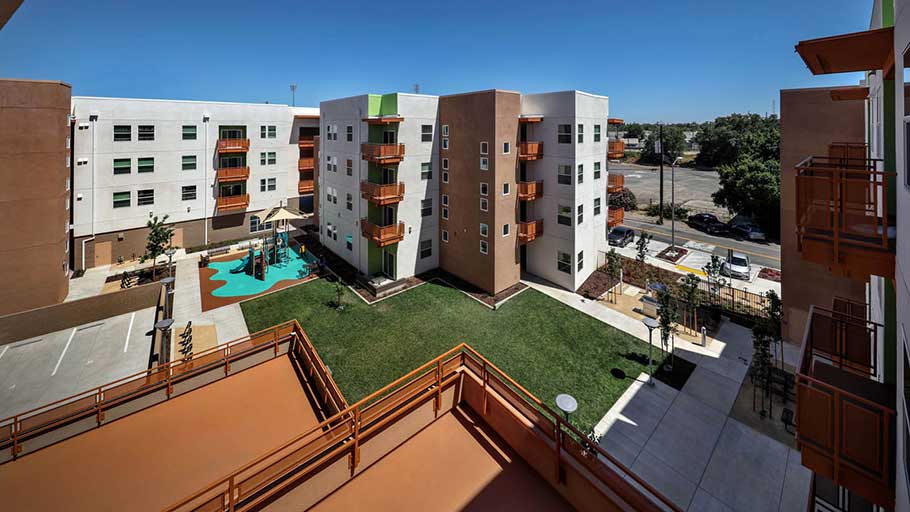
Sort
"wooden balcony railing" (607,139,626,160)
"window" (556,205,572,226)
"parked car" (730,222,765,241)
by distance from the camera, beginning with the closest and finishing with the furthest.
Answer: "window" (556,205,572,226) < "wooden balcony railing" (607,139,626,160) < "parked car" (730,222,765,241)

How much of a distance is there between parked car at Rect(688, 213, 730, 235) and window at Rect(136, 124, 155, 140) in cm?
4950

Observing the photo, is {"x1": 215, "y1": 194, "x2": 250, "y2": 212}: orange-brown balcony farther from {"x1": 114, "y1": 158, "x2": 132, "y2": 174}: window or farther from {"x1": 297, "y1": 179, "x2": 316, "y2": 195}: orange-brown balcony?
{"x1": 114, "y1": 158, "x2": 132, "y2": 174}: window

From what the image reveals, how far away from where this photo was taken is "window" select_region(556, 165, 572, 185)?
22.1m

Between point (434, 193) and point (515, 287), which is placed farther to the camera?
point (434, 193)

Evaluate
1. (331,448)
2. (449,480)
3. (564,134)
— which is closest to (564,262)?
(564,134)

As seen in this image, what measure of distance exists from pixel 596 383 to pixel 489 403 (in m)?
9.74

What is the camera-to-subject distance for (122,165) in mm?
26281

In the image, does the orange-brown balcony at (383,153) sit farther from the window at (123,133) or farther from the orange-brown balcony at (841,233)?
the orange-brown balcony at (841,233)

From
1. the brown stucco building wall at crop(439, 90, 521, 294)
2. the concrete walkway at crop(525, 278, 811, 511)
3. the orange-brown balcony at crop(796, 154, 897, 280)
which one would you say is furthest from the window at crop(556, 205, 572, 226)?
the orange-brown balcony at crop(796, 154, 897, 280)

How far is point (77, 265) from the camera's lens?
81.8 feet

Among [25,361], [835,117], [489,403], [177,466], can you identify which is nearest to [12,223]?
[25,361]

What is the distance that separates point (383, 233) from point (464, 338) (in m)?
8.82

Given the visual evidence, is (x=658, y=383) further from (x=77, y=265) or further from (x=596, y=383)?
(x=77, y=265)

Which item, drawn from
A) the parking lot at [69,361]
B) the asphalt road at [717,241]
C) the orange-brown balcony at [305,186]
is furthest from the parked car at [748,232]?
the parking lot at [69,361]
